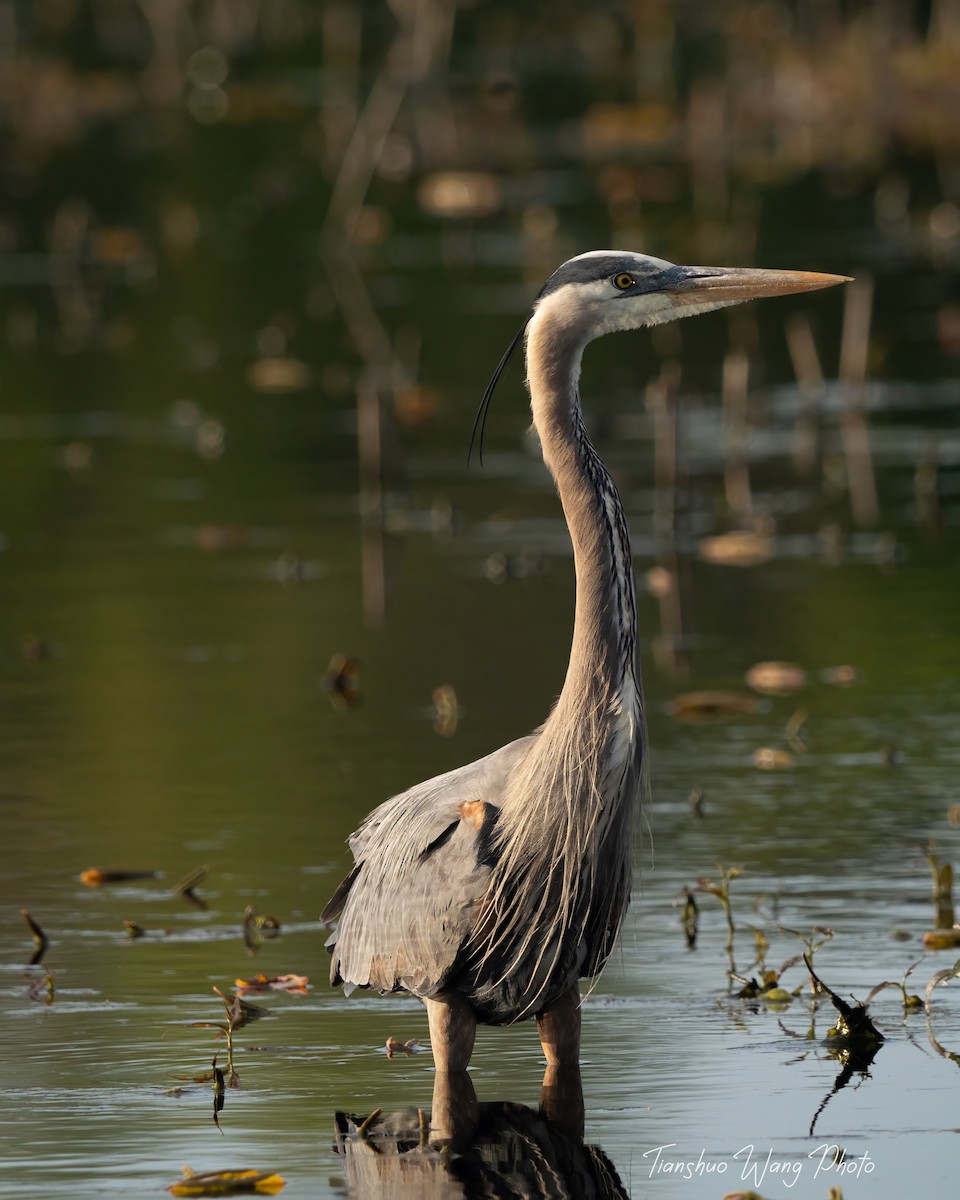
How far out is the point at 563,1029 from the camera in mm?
6672

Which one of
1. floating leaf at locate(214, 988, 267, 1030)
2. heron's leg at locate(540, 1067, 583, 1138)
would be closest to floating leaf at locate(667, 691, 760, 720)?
floating leaf at locate(214, 988, 267, 1030)

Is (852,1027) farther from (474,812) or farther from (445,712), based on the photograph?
(445,712)

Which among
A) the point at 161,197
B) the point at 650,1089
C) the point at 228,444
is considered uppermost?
the point at 161,197

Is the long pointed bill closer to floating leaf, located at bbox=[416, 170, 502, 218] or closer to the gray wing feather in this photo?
the gray wing feather

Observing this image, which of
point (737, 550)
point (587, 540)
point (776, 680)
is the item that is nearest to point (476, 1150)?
point (587, 540)

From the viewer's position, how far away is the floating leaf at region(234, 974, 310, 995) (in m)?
7.51

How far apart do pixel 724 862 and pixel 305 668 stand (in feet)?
11.0

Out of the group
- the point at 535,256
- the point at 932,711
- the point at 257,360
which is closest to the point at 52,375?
the point at 257,360

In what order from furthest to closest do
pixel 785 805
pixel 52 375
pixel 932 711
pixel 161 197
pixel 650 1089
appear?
pixel 161 197
pixel 52 375
pixel 932 711
pixel 785 805
pixel 650 1089

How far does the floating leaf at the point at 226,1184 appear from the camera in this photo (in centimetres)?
595

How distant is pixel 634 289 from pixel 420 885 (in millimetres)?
1699

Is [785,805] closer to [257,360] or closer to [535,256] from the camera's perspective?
[257,360]

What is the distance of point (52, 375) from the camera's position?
19.3 m

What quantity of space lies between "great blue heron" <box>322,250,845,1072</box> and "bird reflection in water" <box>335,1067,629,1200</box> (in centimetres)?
12
